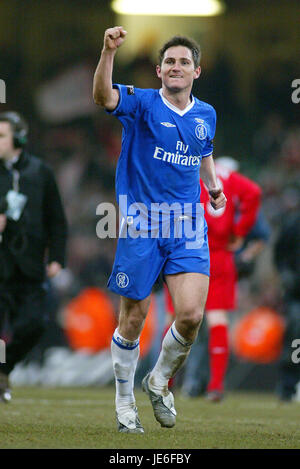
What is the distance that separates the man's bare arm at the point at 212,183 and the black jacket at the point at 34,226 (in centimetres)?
212

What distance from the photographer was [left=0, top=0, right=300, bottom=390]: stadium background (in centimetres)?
1570

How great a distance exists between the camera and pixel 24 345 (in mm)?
7887

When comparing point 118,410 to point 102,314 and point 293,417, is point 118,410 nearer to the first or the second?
point 293,417

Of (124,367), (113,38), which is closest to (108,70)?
(113,38)

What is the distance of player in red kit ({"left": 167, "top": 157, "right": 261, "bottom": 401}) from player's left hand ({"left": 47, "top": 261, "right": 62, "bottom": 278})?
1.63m

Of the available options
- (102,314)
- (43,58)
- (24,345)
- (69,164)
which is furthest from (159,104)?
(43,58)

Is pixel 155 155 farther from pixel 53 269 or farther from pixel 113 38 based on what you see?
pixel 53 269

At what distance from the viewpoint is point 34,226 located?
26.3ft

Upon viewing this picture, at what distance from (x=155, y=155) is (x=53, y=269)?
8.12 ft

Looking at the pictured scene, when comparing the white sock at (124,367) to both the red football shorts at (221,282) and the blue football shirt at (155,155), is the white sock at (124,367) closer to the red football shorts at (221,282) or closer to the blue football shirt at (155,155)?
the blue football shirt at (155,155)

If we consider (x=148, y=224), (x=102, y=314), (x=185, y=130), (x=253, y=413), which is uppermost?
(x=185, y=130)

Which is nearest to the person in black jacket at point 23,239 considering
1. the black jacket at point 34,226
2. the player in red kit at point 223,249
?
the black jacket at point 34,226

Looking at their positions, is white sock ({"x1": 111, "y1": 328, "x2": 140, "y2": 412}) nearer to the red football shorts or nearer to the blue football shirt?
the blue football shirt

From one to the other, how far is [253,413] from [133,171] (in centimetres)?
290
